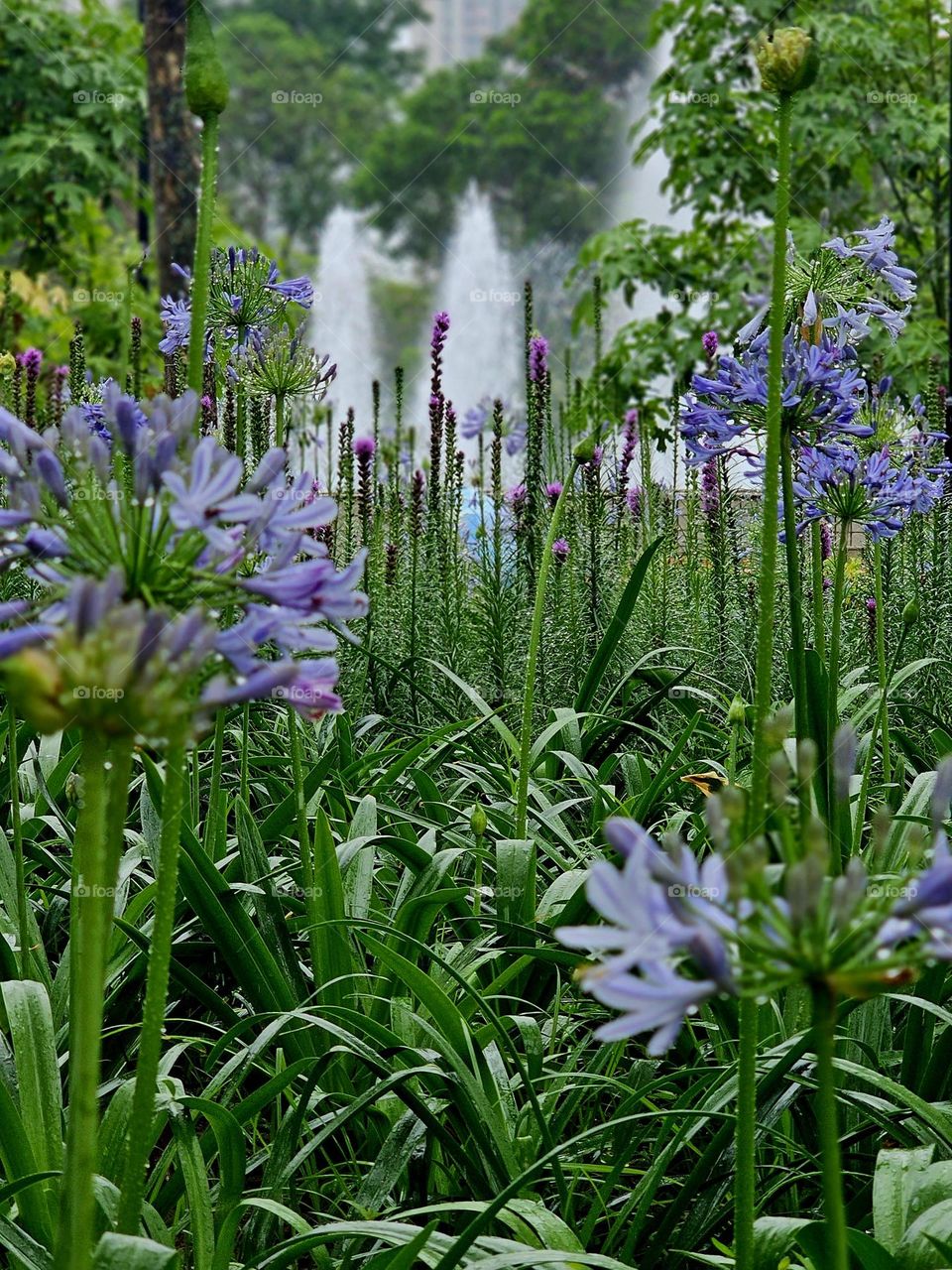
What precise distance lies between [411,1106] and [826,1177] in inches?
31.9

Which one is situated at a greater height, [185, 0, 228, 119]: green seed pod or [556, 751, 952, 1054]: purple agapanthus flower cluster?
[185, 0, 228, 119]: green seed pod

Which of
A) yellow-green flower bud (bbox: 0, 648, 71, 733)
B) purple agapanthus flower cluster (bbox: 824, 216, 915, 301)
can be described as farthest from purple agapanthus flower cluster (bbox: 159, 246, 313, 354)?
yellow-green flower bud (bbox: 0, 648, 71, 733)

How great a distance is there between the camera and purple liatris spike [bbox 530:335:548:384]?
153 inches

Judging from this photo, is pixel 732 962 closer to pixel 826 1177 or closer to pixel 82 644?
pixel 826 1177

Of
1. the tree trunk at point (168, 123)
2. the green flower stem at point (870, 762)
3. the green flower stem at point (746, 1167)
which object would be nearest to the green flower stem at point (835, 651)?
the green flower stem at point (870, 762)

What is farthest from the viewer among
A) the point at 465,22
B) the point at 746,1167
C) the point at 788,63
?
the point at 465,22

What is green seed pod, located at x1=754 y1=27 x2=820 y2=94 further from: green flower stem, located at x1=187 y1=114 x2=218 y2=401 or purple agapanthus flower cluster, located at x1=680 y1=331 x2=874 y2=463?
purple agapanthus flower cluster, located at x1=680 y1=331 x2=874 y2=463

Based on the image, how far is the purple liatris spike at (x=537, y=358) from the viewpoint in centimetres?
388

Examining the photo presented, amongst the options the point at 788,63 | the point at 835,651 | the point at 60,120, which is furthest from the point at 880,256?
the point at 60,120

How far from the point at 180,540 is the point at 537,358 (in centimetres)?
287

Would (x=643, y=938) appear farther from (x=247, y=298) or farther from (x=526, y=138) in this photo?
(x=526, y=138)

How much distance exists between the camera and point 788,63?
4.68 feet

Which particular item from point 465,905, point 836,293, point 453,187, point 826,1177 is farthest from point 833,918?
point 453,187

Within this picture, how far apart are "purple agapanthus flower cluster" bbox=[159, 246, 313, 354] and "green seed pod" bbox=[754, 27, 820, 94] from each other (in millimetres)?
1463
